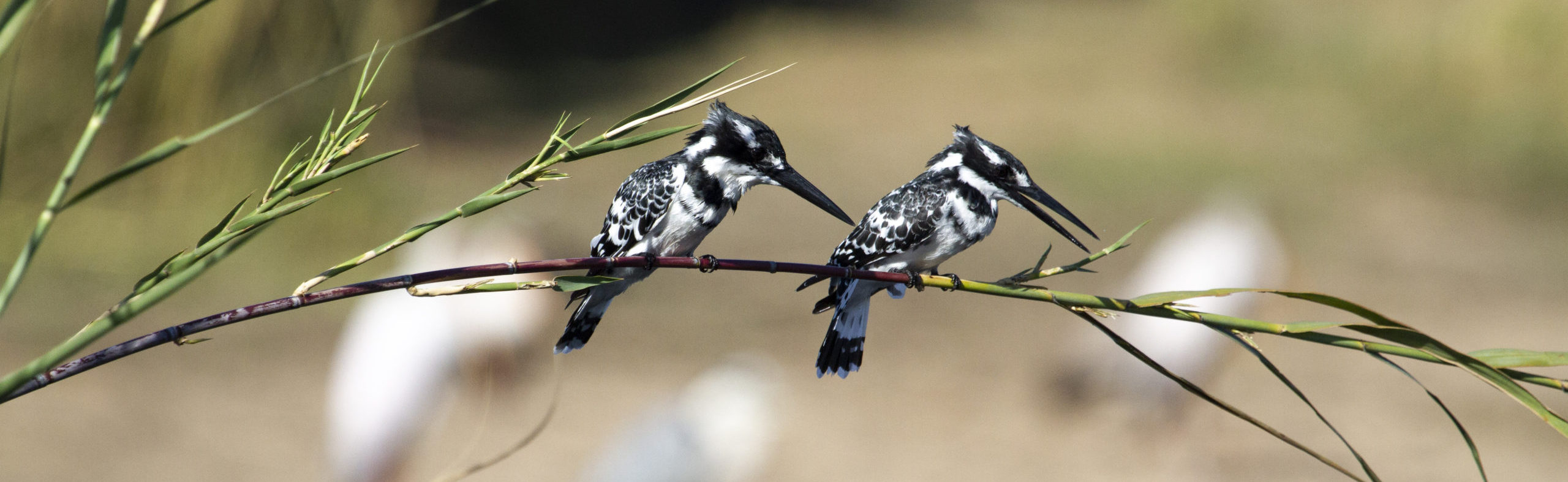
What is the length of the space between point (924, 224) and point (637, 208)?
195 mm

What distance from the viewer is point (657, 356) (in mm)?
3977

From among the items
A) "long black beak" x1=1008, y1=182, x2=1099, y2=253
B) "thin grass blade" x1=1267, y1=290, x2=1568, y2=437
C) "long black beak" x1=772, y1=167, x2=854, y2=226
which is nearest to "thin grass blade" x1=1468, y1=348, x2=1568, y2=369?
"thin grass blade" x1=1267, y1=290, x2=1568, y2=437

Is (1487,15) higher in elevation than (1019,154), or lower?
higher

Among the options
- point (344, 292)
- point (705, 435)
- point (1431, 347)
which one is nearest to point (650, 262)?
point (344, 292)

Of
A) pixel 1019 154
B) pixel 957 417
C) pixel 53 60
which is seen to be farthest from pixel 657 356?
pixel 1019 154

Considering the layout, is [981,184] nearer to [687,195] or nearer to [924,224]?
[924,224]

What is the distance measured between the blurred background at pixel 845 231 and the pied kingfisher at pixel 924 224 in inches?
12.4

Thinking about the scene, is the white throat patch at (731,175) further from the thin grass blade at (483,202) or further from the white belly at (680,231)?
the thin grass blade at (483,202)

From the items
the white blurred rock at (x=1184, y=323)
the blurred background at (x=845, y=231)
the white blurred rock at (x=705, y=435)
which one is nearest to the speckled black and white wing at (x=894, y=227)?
the blurred background at (x=845, y=231)

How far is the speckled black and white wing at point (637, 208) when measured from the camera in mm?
697

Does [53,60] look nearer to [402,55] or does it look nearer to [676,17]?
[402,55]

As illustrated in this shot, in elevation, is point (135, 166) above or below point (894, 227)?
below

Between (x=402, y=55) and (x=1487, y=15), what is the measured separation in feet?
18.1

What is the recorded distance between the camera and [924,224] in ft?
2.38
